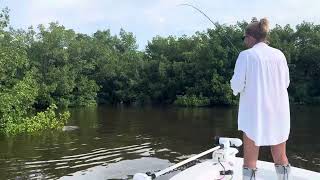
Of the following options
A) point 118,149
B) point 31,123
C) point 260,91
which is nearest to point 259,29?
point 260,91

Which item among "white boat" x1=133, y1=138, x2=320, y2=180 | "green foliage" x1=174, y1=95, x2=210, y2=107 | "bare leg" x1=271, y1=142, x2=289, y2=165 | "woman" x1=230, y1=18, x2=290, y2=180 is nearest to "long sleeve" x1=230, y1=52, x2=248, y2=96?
"woman" x1=230, y1=18, x2=290, y2=180

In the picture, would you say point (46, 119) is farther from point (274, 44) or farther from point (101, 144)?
point (274, 44)

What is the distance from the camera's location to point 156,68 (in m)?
44.1

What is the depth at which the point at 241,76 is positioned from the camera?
4340 millimetres

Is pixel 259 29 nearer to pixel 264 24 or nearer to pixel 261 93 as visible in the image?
pixel 264 24

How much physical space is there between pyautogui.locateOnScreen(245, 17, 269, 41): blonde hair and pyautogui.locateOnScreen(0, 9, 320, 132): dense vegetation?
97.6ft

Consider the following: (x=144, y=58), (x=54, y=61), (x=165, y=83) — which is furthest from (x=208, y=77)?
(x=54, y=61)

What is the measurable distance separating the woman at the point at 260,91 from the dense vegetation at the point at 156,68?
97.6 ft

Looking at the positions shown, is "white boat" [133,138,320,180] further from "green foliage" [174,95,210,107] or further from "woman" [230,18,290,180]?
"green foliage" [174,95,210,107]

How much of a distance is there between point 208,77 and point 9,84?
2158cm

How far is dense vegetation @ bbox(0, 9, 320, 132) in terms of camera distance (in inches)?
1473

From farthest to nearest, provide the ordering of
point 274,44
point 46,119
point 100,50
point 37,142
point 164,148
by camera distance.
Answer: point 100,50 → point 274,44 → point 46,119 → point 37,142 → point 164,148

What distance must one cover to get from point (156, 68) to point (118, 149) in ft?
97.3

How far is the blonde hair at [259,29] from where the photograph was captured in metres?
4.40
